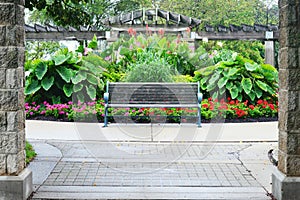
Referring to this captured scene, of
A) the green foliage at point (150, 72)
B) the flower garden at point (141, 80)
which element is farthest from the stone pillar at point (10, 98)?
the green foliage at point (150, 72)

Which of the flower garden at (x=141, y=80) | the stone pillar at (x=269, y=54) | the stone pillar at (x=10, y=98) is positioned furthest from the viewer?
the stone pillar at (x=269, y=54)

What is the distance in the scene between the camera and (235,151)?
6379 mm

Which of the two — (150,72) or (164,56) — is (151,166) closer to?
(150,72)

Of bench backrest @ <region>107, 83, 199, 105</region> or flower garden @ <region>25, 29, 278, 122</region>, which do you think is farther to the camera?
flower garden @ <region>25, 29, 278, 122</region>

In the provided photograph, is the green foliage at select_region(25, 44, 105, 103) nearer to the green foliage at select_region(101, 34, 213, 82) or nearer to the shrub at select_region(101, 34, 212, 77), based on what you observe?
the green foliage at select_region(101, 34, 213, 82)

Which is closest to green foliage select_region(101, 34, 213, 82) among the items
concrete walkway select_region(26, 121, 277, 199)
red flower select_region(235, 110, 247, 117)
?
red flower select_region(235, 110, 247, 117)

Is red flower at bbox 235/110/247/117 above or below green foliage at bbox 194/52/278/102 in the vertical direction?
below

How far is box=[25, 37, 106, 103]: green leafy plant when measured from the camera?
399 inches

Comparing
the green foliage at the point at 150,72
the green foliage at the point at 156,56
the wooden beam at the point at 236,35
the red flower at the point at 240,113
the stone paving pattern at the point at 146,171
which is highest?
the wooden beam at the point at 236,35

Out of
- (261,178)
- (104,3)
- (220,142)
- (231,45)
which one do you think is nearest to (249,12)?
(231,45)

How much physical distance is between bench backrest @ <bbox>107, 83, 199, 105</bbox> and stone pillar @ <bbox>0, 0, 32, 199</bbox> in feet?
17.3

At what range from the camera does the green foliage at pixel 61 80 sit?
33.2ft

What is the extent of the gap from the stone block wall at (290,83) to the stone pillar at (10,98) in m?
2.53

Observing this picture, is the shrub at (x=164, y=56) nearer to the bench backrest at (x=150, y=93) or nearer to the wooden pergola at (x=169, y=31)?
the bench backrest at (x=150, y=93)
